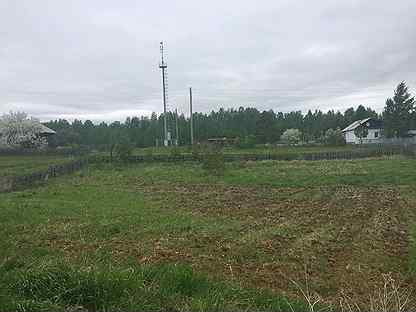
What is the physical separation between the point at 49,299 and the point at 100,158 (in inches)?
1384

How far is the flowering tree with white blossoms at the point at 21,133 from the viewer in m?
55.2

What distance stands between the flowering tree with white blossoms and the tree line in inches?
196

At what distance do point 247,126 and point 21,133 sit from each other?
51487 mm

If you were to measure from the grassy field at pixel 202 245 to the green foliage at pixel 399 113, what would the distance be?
44052 millimetres

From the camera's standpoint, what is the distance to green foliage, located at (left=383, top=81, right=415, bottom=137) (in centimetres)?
6106

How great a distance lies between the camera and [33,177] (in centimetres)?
2405

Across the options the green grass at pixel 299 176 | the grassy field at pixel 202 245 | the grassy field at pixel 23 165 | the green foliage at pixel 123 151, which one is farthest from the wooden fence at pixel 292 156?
the grassy field at pixel 202 245

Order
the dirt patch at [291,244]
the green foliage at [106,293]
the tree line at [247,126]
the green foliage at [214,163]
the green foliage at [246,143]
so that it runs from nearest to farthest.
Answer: the green foliage at [106,293] < the dirt patch at [291,244] < the green foliage at [214,163] < the green foliage at [246,143] < the tree line at [247,126]

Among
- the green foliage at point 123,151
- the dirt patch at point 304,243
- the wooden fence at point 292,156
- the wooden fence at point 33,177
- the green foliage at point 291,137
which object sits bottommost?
the dirt patch at point 304,243

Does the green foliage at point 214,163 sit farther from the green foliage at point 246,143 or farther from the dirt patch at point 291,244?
the green foliage at point 246,143

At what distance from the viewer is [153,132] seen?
8431 centimetres

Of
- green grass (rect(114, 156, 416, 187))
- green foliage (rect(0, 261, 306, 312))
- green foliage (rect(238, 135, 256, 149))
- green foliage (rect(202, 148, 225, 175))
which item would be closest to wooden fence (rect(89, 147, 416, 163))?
green grass (rect(114, 156, 416, 187))

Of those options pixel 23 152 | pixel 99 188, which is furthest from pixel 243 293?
pixel 23 152

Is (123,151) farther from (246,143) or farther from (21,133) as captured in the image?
(21,133)
